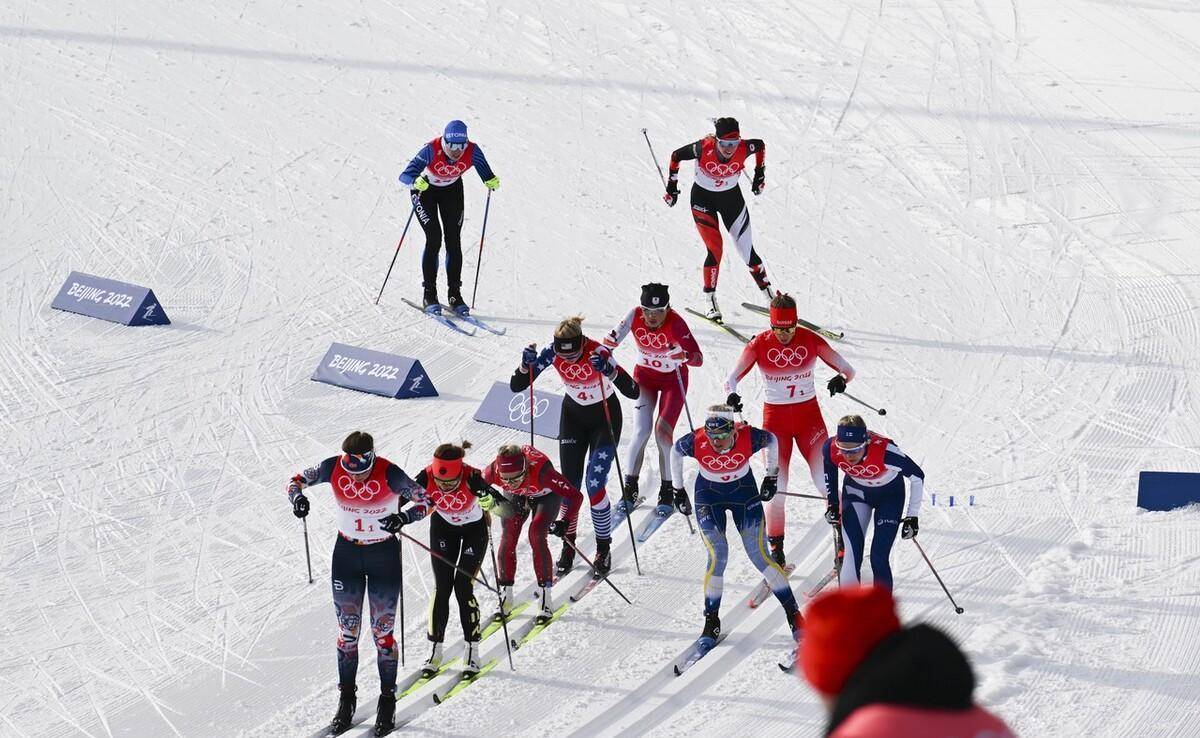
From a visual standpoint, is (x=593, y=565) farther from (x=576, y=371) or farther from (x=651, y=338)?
(x=651, y=338)

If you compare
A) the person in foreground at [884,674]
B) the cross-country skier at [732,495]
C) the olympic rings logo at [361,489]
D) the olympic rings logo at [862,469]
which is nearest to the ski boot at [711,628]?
the cross-country skier at [732,495]

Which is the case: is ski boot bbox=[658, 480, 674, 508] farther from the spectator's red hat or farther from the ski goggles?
the spectator's red hat

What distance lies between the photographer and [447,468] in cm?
884

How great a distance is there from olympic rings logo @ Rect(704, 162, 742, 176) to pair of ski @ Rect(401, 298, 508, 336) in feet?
8.16

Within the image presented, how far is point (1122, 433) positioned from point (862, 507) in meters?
3.69

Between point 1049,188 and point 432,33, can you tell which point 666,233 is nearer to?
point 1049,188

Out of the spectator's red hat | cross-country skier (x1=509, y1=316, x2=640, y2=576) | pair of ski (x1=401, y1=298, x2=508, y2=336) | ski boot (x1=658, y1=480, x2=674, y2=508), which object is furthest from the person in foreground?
pair of ski (x1=401, y1=298, x2=508, y2=336)

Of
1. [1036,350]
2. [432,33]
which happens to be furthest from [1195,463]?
[432,33]

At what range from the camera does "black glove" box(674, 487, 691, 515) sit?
31.3 ft

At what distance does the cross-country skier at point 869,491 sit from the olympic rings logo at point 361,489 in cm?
266

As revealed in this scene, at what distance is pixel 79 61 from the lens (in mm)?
19656

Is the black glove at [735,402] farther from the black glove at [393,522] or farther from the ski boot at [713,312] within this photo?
the ski boot at [713,312]

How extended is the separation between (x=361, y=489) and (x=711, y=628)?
7.89 ft

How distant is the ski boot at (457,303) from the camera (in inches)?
565
